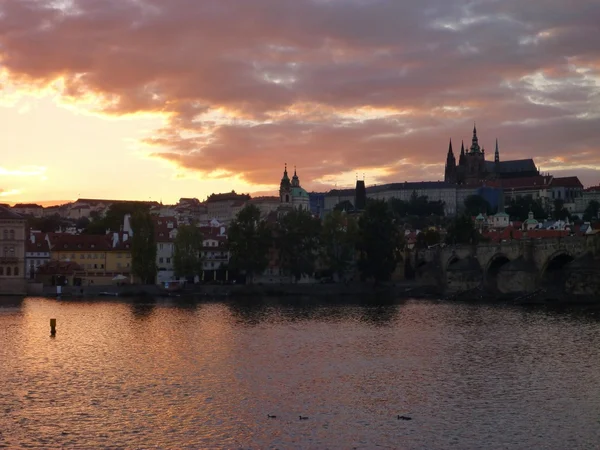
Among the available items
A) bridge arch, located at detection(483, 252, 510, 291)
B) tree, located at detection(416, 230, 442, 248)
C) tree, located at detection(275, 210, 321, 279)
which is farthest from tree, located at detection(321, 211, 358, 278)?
tree, located at detection(416, 230, 442, 248)

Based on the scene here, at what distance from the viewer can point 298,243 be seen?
343ft

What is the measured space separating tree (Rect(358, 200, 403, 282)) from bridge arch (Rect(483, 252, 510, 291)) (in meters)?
12.7

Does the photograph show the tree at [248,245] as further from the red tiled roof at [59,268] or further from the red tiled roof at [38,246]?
the red tiled roof at [38,246]

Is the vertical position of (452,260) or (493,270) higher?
(452,260)

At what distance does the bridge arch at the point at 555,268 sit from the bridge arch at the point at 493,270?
7833 mm

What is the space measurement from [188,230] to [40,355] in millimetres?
55259

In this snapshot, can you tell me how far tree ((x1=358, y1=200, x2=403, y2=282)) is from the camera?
104 m

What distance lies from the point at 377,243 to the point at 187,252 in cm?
2314

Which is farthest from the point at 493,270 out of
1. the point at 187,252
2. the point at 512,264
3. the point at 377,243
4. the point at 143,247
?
the point at 143,247

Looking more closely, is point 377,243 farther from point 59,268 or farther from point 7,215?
point 7,215

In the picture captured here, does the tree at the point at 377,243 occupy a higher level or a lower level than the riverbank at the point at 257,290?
higher

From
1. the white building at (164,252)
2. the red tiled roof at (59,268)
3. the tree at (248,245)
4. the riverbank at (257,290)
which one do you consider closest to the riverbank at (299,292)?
the riverbank at (257,290)

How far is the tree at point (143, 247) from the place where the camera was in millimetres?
96375

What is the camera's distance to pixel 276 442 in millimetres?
29125
